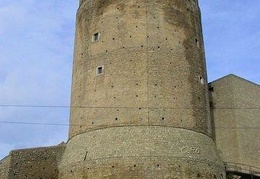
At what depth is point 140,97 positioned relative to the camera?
18359 millimetres

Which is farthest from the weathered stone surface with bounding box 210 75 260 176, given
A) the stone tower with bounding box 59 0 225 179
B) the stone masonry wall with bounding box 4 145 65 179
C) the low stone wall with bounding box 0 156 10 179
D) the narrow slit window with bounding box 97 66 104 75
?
the low stone wall with bounding box 0 156 10 179

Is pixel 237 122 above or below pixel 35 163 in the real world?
above

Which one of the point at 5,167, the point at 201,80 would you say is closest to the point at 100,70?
the point at 201,80

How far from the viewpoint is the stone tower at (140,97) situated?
57.2 feet

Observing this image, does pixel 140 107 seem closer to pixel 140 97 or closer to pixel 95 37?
pixel 140 97

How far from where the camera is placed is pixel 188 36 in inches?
814

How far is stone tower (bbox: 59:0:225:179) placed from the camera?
17.4 m

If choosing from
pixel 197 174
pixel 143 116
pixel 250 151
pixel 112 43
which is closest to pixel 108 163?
pixel 143 116

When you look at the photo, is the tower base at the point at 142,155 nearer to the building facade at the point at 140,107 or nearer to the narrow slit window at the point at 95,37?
the building facade at the point at 140,107

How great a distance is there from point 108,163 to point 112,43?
224 inches

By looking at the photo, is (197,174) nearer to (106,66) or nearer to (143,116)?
(143,116)

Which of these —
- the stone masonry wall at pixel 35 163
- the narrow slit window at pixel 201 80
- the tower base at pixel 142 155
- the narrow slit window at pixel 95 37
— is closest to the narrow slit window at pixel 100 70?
the narrow slit window at pixel 95 37

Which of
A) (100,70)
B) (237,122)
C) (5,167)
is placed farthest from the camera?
(237,122)

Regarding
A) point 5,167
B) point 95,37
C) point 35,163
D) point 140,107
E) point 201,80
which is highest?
point 95,37
